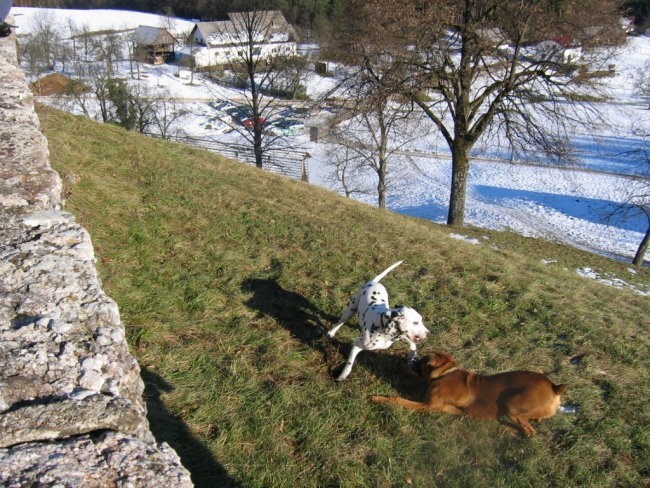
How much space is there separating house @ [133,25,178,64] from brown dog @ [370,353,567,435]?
2030 inches

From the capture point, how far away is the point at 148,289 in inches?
200

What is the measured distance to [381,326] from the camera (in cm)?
423

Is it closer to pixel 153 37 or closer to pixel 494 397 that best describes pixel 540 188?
pixel 494 397

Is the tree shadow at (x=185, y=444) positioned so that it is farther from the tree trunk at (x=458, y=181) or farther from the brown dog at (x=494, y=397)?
the tree trunk at (x=458, y=181)

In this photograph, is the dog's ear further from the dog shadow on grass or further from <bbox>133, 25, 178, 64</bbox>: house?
<bbox>133, 25, 178, 64</bbox>: house

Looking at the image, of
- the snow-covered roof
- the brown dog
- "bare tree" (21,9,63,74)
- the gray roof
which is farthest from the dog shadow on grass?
the gray roof

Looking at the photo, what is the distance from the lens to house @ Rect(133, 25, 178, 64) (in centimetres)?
5047

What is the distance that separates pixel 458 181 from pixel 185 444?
12.1 meters

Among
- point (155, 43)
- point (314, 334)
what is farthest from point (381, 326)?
point (155, 43)

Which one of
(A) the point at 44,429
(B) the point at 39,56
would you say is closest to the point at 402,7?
(A) the point at 44,429

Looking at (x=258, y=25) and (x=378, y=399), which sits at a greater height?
(x=258, y=25)

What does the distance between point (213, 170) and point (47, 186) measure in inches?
208

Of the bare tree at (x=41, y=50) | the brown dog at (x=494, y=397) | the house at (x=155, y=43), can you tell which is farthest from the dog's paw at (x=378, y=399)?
the house at (x=155, y=43)

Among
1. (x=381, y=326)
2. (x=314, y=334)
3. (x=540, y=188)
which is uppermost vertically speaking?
(x=381, y=326)
